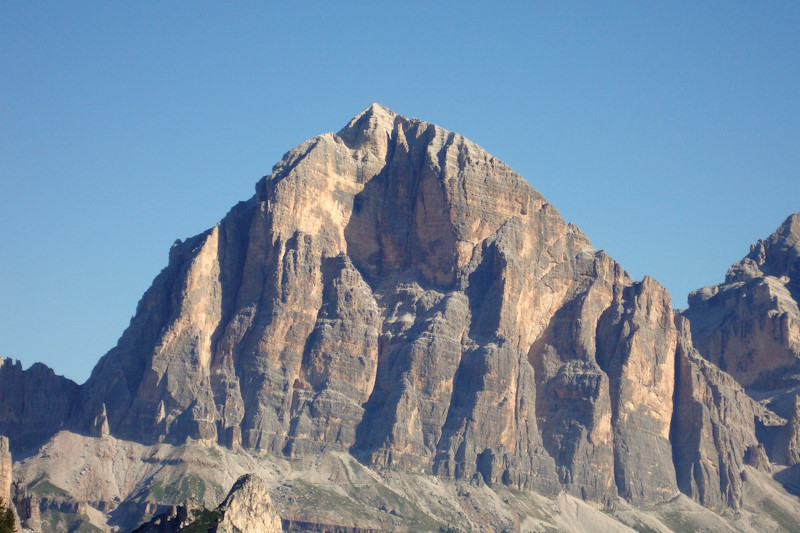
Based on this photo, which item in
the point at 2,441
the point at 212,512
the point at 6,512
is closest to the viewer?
the point at 6,512

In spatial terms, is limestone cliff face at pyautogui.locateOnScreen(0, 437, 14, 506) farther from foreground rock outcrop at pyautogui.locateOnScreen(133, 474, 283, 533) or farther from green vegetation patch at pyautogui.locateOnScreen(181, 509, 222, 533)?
green vegetation patch at pyautogui.locateOnScreen(181, 509, 222, 533)

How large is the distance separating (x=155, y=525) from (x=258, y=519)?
8980mm

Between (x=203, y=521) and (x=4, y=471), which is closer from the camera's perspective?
(x=203, y=521)

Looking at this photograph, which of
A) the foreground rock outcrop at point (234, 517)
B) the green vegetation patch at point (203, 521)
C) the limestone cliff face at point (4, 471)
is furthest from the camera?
the limestone cliff face at point (4, 471)

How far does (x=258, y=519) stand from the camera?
133000 millimetres

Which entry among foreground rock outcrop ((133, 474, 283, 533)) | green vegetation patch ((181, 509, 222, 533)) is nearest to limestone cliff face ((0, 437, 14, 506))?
foreground rock outcrop ((133, 474, 283, 533))

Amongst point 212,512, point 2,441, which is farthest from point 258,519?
point 2,441

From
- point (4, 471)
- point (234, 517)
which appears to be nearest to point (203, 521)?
point (234, 517)

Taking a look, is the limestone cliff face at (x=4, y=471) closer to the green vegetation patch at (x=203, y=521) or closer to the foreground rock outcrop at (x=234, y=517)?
the foreground rock outcrop at (x=234, y=517)

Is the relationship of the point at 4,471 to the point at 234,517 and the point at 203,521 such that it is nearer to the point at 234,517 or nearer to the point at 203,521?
the point at 203,521

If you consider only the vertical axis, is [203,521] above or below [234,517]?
below

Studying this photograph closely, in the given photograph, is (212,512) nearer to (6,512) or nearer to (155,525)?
(155,525)

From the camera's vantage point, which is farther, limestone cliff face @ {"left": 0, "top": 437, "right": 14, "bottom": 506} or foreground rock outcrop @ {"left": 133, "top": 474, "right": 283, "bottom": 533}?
limestone cliff face @ {"left": 0, "top": 437, "right": 14, "bottom": 506}

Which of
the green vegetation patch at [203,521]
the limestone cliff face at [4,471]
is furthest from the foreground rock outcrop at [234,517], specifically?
the limestone cliff face at [4,471]
